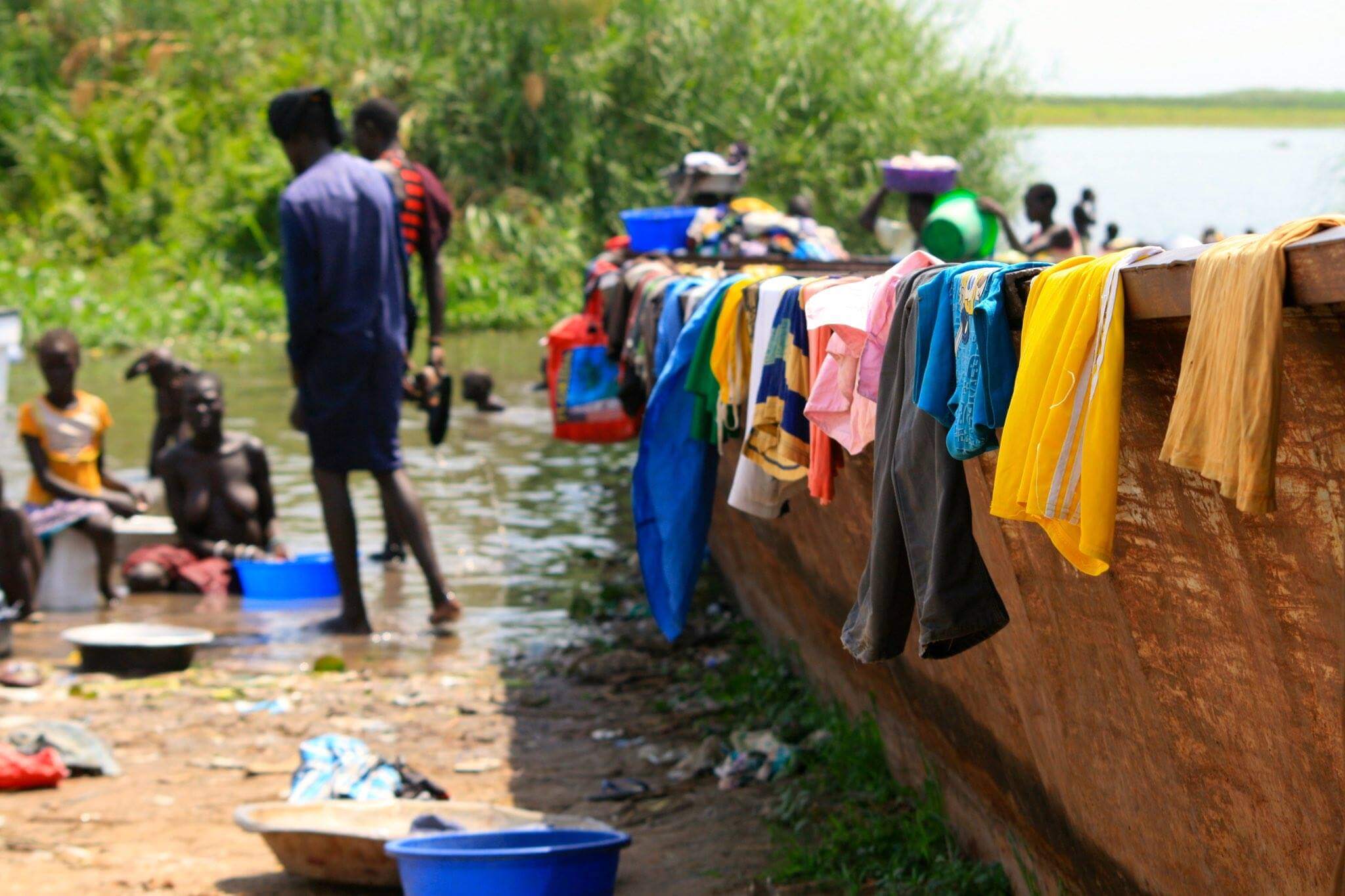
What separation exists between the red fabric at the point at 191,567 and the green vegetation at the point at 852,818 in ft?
9.40

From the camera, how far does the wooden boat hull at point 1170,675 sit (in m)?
1.77

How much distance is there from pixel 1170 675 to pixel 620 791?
7.77 ft

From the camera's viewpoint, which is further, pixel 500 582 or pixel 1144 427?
pixel 500 582

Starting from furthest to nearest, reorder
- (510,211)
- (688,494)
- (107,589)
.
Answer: (510,211) < (107,589) < (688,494)

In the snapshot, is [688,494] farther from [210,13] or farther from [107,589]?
[210,13]

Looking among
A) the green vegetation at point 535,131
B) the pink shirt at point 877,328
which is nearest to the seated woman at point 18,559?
the pink shirt at point 877,328

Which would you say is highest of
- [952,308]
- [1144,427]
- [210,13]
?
[210,13]

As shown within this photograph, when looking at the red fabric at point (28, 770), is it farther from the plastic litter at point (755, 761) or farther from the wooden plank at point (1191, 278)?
the wooden plank at point (1191, 278)

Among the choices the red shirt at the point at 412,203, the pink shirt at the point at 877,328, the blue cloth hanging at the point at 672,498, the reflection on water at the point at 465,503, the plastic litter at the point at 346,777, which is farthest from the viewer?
the red shirt at the point at 412,203

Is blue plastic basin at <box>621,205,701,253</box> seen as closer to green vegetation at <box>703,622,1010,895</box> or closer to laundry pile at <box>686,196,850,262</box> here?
laundry pile at <box>686,196,850,262</box>

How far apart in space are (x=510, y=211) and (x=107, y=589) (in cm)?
1553

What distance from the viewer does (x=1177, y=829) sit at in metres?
2.43

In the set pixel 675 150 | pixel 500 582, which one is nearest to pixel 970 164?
pixel 675 150

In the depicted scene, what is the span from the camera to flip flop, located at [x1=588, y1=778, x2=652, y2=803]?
4348 millimetres
